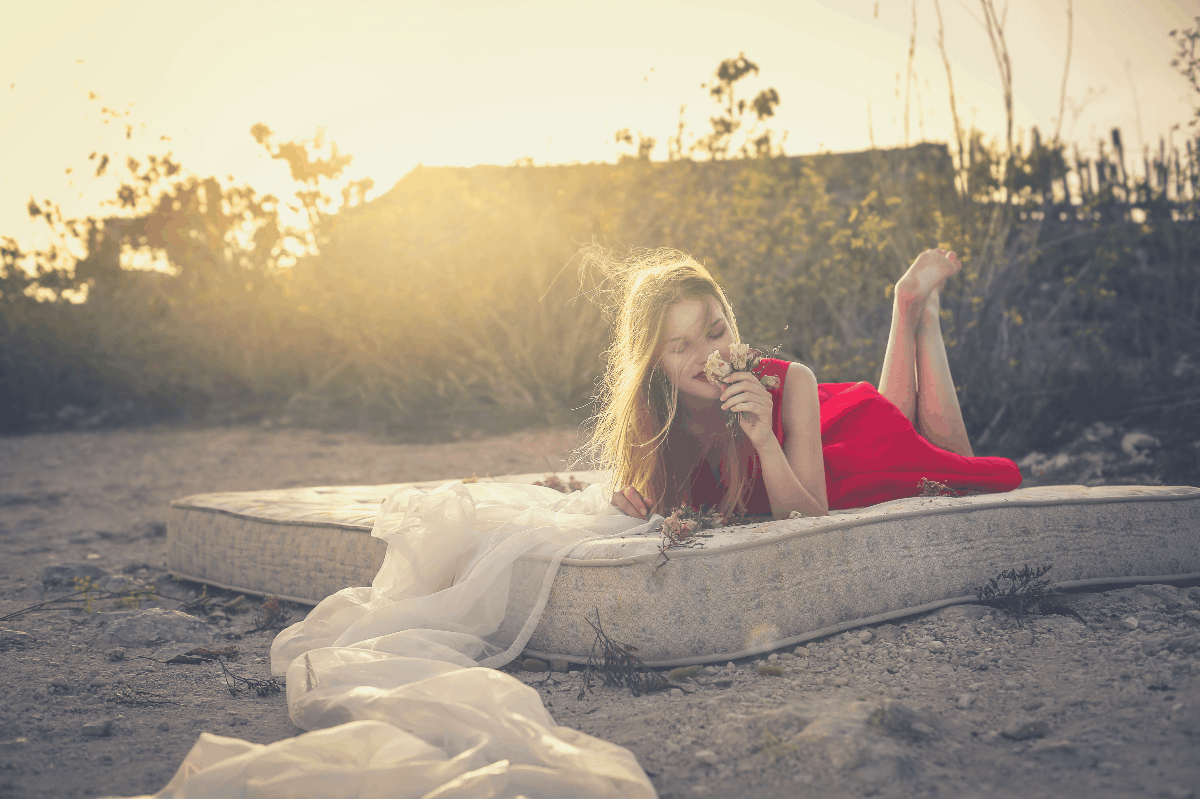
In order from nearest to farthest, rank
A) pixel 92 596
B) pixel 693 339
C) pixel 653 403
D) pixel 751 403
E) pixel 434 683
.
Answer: pixel 434 683
pixel 751 403
pixel 693 339
pixel 653 403
pixel 92 596

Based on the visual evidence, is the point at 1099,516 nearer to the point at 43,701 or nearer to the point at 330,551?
the point at 330,551

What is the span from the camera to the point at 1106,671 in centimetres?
197

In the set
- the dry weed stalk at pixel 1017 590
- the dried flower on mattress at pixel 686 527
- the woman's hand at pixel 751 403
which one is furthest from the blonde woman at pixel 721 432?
the dry weed stalk at pixel 1017 590

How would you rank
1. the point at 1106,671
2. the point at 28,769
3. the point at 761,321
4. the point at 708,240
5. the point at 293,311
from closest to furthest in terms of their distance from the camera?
the point at 28,769, the point at 1106,671, the point at 761,321, the point at 708,240, the point at 293,311

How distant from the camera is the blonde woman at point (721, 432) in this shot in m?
2.60

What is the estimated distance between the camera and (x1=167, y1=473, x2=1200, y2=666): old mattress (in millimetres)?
2143

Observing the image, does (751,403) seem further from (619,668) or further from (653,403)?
(619,668)

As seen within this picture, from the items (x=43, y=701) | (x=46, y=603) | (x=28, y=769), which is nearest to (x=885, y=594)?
(x=28, y=769)

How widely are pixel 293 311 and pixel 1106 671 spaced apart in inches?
375

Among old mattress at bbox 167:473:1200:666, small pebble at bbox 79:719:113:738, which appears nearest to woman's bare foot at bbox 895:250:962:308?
old mattress at bbox 167:473:1200:666

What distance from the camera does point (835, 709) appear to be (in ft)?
5.88

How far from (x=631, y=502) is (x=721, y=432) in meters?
0.43

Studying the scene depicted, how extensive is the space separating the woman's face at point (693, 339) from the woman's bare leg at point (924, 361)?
1367 millimetres

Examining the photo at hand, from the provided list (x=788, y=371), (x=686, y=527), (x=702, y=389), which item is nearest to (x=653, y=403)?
(x=702, y=389)
